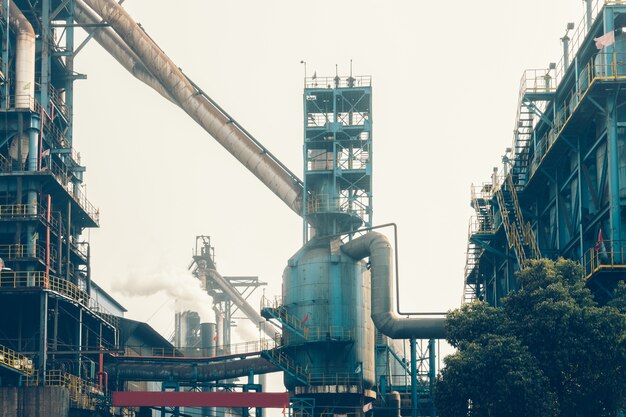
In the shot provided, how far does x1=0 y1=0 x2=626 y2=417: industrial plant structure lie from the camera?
206 feet

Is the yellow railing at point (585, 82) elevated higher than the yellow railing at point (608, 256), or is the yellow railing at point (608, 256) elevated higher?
the yellow railing at point (585, 82)

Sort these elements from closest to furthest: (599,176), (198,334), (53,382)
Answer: (599,176)
(53,382)
(198,334)

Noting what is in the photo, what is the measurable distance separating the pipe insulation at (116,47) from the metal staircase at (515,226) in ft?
73.7

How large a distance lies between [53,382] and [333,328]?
1569cm

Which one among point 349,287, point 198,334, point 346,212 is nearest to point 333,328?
point 349,287

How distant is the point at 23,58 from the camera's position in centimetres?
7162

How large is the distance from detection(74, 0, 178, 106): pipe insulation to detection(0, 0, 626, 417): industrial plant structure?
6.0 inches

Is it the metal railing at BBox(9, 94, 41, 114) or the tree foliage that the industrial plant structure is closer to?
the metal railing at BBox(9, 94, 41, 114)

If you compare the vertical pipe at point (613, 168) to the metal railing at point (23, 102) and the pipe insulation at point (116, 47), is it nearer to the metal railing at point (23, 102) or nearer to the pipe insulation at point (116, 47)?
the pipe insulation at point (116, 47)

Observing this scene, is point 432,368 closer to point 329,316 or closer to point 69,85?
point 329,316

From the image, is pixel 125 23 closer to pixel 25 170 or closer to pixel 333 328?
pixel 25 170

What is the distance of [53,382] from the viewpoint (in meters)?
65.4

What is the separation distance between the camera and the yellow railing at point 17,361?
61312 mm

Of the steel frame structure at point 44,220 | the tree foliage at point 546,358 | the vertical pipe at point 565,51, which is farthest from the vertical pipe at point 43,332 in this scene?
the vertical pipe at point 565,51
